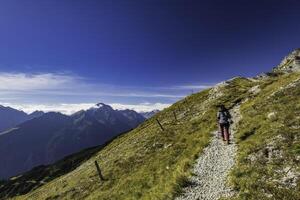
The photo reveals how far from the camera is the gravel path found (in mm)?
17250

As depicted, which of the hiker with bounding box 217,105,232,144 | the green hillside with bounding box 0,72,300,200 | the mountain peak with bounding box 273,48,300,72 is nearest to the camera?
the green hillside with bounding box 0,72,300,200

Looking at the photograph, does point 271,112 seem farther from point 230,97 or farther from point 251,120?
point 230,97

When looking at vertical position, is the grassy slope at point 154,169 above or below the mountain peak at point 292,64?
below

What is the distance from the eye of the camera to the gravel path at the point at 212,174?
1725 cm

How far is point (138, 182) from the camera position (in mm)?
25219

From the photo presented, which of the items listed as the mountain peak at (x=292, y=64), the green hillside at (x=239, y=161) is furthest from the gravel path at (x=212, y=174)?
the mountain peak at (x=292, y=64)

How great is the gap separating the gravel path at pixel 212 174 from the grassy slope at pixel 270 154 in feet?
2.60

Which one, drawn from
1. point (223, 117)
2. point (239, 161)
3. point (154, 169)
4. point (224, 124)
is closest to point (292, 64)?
point (223, 117)

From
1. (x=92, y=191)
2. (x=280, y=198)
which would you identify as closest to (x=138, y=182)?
(x=92, y=191)

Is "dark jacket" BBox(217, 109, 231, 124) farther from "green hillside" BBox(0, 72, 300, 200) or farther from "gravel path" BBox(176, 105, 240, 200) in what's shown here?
"gravel path" BBox(176, 105, 240, 200)

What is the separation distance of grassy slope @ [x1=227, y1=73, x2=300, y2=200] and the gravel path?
2.60 ft

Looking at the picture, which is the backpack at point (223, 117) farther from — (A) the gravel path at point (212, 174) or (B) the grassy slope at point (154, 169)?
(B) the grassy slope at point (154, 169)

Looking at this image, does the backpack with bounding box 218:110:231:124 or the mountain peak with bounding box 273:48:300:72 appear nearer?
the backpack with bounding box 218:110:231:124

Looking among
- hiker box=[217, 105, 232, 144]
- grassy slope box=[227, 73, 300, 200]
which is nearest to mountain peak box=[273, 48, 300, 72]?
grassy slope box=[227, 73, 300, 200]
